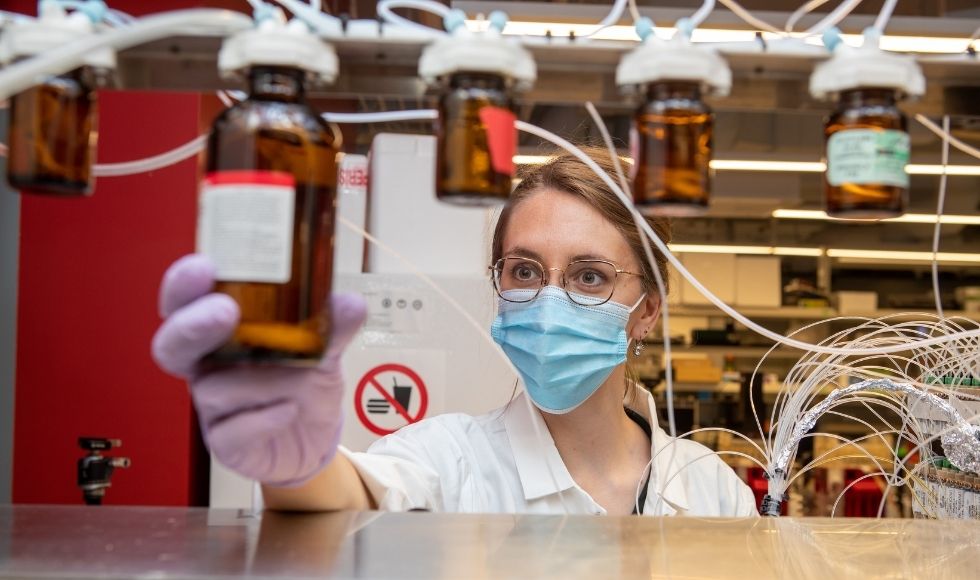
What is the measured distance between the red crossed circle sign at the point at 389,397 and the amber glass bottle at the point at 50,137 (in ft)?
5.95

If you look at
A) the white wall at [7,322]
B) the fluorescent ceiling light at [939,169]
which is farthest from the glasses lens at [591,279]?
the fluorescent ceiling light at [939,169]

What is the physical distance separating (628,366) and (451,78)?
128 cm

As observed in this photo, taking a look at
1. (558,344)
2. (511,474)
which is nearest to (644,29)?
(558,344)

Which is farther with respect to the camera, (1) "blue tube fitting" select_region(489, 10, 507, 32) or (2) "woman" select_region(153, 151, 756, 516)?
(2) "woman" select_region(153, 151, 756, 516)

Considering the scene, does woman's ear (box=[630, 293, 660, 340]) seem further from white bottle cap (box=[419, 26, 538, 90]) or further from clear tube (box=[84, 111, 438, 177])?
white bottle cap (box=[419, 26, 538, 90])

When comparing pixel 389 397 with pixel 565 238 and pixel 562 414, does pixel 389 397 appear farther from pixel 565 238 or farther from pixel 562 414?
pixel 565 238

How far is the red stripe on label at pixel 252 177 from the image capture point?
632mm

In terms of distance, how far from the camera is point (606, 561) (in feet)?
2.72

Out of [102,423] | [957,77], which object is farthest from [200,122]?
[957,77]

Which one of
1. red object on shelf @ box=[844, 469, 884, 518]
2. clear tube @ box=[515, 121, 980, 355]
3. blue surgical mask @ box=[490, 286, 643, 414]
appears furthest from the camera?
red object on shelf @ box=[844, 469, 884, 518]

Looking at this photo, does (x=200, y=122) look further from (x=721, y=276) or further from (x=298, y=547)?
(x=721, y=276)

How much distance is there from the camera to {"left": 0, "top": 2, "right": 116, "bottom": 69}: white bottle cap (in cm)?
68

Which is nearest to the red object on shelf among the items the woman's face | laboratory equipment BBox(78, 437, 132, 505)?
the woman's face

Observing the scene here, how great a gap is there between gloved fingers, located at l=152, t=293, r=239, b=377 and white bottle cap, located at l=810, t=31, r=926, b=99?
0.51 metres
